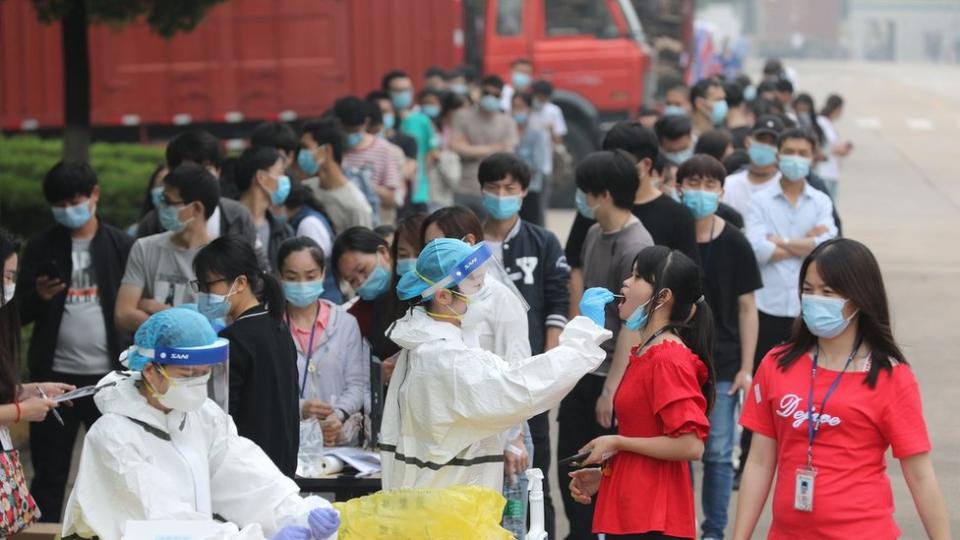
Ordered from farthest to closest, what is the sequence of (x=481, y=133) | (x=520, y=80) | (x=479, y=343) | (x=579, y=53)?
(x=579, y=53), (x=520, y=80), (x=481, y=133), (x=479, y=343)

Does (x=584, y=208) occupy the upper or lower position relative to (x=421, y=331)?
upper

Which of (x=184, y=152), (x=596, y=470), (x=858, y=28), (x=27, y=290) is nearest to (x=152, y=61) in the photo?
(x=184, y=152)

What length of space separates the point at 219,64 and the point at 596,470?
46.2ft

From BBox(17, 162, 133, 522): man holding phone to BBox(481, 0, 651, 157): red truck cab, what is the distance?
473 inches

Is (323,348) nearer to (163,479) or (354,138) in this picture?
(163,479)

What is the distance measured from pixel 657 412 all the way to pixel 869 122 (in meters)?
29.9

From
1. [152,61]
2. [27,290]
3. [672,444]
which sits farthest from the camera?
[152,61]

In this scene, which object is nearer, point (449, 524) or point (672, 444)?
point (449, 524)

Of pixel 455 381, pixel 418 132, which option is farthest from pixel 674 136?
pixel 418 132

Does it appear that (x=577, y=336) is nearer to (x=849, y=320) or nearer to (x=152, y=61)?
(x=849, y=320)

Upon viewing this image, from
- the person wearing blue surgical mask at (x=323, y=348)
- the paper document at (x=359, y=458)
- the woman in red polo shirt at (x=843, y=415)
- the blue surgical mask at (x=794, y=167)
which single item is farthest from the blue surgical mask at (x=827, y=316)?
the blue surgical mask at (x=794, y=167)

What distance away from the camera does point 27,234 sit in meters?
14.8

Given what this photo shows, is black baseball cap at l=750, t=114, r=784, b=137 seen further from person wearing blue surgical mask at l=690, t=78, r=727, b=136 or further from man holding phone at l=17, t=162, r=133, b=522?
man holding phone at l=17, t=162, r=133, b=522

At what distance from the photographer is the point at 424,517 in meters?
4.05
